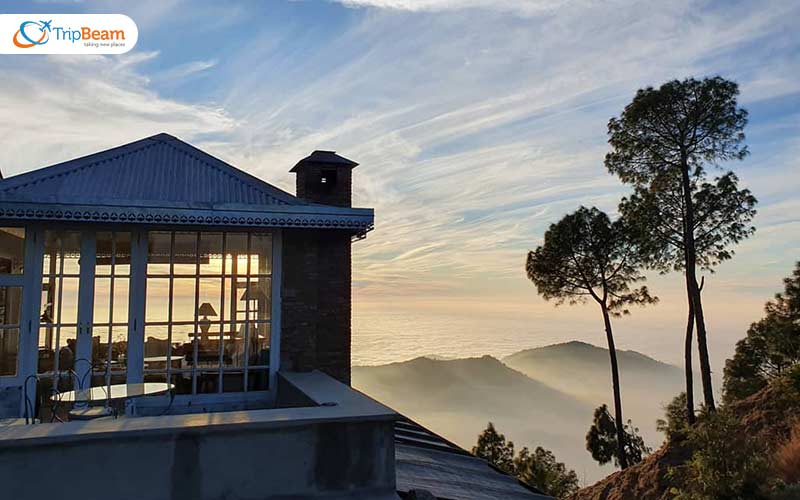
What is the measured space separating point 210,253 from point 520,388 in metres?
132

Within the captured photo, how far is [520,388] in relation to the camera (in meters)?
131

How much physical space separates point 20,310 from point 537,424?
422ft

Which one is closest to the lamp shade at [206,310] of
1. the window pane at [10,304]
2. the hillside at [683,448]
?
the window pane at [10,304]

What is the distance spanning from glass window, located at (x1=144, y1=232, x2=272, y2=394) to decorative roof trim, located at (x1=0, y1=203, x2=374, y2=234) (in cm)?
59

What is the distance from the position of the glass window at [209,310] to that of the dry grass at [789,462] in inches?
452

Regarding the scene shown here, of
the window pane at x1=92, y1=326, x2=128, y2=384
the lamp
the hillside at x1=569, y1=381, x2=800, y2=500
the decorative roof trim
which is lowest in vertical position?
the hillside at x1=569, y1=381, x2=800, y2=500

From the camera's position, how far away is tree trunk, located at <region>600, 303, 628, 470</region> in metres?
23.1

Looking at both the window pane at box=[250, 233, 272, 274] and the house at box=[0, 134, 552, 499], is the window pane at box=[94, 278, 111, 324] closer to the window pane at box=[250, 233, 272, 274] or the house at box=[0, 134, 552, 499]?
the house at box=[0, 134, 552, 499]

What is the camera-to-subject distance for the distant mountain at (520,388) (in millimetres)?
97819

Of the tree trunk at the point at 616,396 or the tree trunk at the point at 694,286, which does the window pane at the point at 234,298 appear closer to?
the tree trunk at the point at 694,286

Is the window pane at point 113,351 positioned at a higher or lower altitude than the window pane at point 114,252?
lower

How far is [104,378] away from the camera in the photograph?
6656 mm

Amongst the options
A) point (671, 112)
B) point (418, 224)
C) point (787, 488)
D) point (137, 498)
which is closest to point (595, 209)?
point (671, 112)

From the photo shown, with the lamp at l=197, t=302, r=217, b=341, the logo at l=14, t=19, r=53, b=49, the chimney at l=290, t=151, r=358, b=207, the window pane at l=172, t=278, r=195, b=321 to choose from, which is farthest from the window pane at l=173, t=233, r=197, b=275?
the logo at l=14, t=19, r=53, b=49
